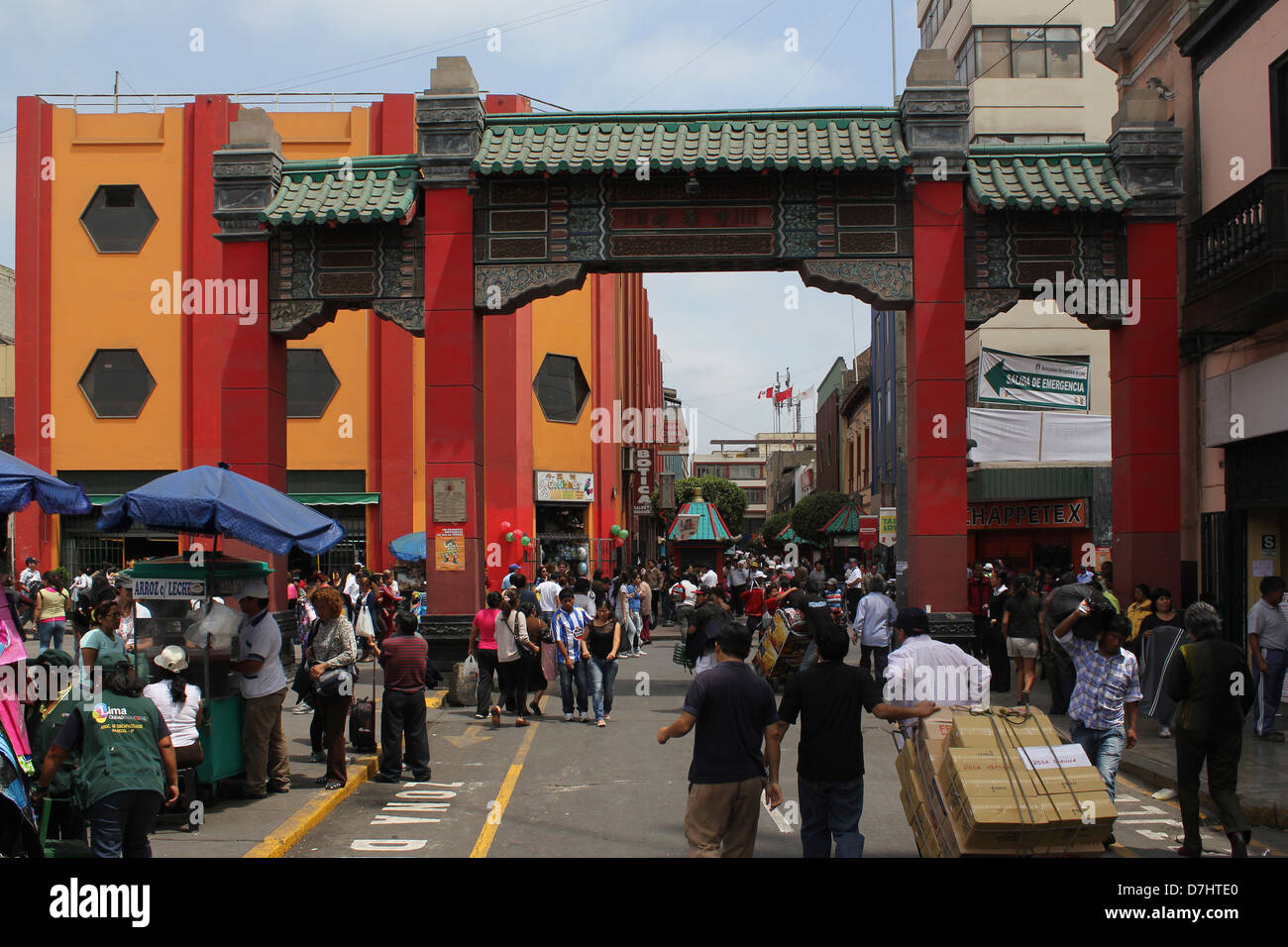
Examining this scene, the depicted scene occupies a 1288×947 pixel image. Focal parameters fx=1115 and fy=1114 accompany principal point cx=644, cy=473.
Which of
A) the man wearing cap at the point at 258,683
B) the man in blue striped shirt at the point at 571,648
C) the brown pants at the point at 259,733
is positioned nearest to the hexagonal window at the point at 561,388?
the man in blue striped shirt at the point at 571,648

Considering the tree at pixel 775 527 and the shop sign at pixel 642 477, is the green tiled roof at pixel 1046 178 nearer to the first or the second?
the shop sign at pixel 642 477

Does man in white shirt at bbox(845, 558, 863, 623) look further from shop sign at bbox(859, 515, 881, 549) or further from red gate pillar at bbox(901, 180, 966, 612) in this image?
red gate pillar at bbox(901, 180, 966, 612)

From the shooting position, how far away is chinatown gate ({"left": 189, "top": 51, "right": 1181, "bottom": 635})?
48.4 feet

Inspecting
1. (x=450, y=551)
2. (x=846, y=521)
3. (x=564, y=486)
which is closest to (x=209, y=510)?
(x=450, y=551)

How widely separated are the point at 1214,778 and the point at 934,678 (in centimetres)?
201

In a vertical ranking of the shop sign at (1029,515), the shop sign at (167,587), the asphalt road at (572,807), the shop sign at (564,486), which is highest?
the shop sign at (564,486)

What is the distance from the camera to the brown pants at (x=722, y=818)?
20.7 feet

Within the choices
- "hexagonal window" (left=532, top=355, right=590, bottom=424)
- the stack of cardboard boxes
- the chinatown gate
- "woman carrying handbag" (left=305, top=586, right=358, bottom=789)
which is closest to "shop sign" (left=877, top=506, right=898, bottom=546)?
"hexagonal window" (left=532, top=355, right=590, bottom=424)

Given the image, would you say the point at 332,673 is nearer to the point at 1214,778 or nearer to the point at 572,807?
the point at 572,807

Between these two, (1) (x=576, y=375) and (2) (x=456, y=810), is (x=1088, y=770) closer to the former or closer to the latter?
(2) (x=456, y=810)

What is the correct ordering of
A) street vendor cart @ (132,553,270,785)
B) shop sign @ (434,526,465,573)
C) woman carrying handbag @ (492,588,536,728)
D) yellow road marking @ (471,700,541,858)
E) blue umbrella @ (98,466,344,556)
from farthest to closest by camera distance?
shop sign @ (434,526,465,573)
woman carrying handbag @ (492,588,536,728)
blue umbrella @ (98,466,344,556)
street vendor cart @ (132,553,270,785)
yellow road marking @ (471,700,541,858)

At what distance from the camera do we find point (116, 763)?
6426 mm

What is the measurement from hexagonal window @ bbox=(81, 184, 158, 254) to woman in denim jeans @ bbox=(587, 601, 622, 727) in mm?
23537

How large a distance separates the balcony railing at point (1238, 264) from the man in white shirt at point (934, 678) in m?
6.40
